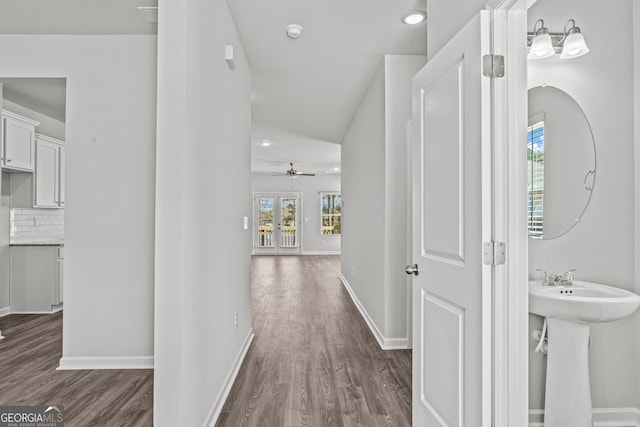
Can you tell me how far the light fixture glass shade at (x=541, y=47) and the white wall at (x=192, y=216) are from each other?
176cm

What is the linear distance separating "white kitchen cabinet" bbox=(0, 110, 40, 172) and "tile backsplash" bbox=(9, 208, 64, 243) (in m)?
0.61

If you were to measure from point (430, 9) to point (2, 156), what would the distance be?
4697mm

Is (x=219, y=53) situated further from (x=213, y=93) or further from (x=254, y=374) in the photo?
(x=254, y=374)

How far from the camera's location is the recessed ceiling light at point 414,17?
291cm

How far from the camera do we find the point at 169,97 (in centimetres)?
175

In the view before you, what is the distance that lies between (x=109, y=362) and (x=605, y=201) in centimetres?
360

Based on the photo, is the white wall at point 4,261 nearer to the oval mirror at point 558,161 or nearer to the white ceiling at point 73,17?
the white ceiling at point 73,17

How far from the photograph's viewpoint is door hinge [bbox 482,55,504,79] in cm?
158

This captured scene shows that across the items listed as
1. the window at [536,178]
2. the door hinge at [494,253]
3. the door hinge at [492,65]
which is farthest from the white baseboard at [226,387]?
the door hinge at [492,65]

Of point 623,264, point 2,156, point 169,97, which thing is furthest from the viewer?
point 2,156

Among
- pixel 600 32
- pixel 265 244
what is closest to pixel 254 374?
pixel 600 32

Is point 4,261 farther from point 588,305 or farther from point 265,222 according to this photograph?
point 265,222

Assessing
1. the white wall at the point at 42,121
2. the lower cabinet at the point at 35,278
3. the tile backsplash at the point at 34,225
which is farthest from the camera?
the tile backsplash at the point at 34,225

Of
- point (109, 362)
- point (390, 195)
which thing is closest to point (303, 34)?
point (390, 195)
